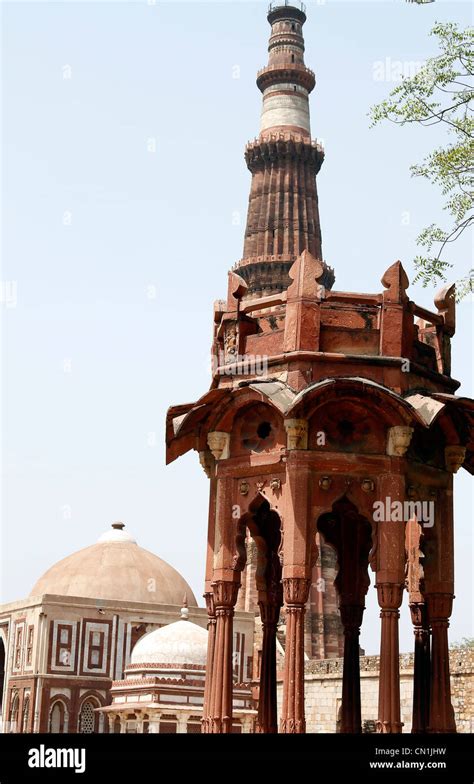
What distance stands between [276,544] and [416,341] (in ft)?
10.7

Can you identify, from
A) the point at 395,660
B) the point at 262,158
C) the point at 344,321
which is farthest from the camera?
the point at 262,158

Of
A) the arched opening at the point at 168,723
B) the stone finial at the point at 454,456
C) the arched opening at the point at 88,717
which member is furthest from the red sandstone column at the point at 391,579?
the arched opening at the point at 88,717

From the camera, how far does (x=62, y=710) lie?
148 ft

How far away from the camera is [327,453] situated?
12.8 metres

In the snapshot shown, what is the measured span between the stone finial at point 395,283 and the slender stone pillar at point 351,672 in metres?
4.16

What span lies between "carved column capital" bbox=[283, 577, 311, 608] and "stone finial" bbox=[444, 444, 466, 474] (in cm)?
242

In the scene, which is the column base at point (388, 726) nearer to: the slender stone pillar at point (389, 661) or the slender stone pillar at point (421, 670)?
the slender stone pillar at point (389, 661)

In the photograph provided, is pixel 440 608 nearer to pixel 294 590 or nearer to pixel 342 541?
pixel 294 590

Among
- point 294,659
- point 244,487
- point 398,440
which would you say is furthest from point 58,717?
point 398,440

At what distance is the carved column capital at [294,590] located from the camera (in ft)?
40.7

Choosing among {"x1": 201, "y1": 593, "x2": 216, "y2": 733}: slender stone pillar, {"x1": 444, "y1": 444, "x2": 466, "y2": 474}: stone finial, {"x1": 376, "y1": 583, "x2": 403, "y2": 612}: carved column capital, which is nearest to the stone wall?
{"x1": 444, "y1": 444, "x2": 466, "y2": 474}: stone finial

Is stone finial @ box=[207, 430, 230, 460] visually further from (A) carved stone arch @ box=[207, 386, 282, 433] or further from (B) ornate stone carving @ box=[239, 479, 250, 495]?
(B) ornate stone carving @ box=[239, 479, 250, 495]
